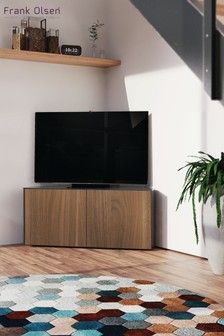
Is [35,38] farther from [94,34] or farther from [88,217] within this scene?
[88,217]

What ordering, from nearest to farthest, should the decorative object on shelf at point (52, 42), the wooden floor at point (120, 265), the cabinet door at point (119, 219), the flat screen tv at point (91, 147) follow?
the wooden floor at point (120, 265)
the cabinet door at point (119, 219)
the flat screen tv at point (91, 147)
the decorative object on shelf at point (52, 42)

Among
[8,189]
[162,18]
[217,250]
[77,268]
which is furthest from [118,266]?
[162,18]

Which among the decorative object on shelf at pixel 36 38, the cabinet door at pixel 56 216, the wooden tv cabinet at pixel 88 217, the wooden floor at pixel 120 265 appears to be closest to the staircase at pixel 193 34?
the decorative object on shelf at pixel 36 38

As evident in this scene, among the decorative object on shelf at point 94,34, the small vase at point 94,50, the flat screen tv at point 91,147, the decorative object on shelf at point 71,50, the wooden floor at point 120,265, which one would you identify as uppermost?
the decorative object on shelf at point 94,34

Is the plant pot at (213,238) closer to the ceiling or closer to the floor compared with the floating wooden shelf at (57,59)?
closer to the floor

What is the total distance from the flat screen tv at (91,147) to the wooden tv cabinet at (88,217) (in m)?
0.23

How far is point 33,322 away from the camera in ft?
9.29

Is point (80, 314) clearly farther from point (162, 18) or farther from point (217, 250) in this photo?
point (162, 18)

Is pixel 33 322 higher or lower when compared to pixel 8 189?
lower

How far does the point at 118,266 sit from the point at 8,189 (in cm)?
155

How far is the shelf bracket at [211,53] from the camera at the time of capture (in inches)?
161

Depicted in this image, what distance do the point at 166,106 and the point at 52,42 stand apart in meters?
1.28

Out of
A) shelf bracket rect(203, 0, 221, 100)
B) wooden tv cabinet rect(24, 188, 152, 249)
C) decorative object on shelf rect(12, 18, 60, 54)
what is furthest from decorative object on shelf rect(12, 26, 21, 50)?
shelf bracket rect(203, 0, 221, 100)

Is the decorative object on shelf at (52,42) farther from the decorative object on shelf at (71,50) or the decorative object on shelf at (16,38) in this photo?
the decorative object on shelf at (16,38)
